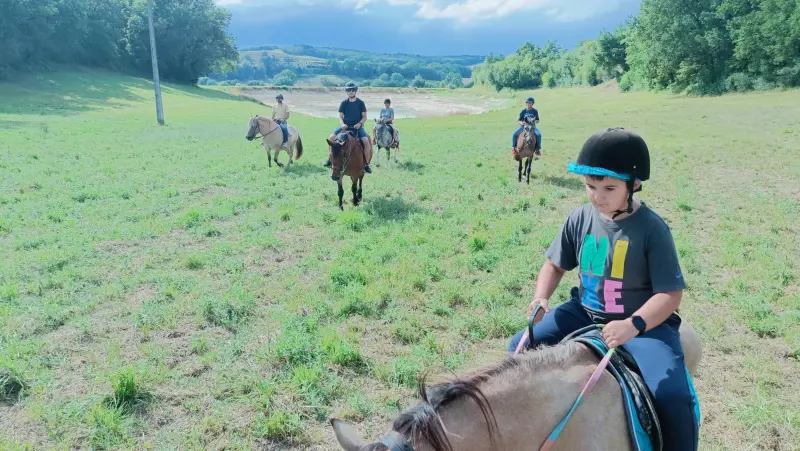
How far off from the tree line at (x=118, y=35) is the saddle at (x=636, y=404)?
55.4m

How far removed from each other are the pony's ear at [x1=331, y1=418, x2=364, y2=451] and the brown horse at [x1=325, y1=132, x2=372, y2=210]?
8732 millimetres

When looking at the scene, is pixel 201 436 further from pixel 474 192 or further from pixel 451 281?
pixel 474 192

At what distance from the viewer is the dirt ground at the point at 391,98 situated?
55562mm

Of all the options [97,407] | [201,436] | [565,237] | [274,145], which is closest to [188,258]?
[97,407]

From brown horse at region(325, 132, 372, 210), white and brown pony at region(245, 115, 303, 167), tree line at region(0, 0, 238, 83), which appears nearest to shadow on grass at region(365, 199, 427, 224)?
brown horse at region(325, 132, 372, 210)

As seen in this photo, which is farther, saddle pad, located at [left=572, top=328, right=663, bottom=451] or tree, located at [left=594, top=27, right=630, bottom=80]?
tree, located at [left=594, top=27, right=630, bottom=80]

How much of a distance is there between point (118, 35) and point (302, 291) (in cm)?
6436

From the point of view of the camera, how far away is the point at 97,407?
12.7 feet

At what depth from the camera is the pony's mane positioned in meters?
1.61

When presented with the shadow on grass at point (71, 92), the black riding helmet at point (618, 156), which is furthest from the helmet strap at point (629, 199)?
the shadow on grass at point (71, 92)

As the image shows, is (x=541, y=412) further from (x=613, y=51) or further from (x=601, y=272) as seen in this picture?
(x=613, y=51)

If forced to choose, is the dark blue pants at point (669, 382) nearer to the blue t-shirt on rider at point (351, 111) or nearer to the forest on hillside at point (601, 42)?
the blue t-shirt on rider at point (351, 111)

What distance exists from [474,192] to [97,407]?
911 cm

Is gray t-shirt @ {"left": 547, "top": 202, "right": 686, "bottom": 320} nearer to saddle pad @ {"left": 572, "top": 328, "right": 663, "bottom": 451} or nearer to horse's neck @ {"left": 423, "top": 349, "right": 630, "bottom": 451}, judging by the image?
saddle pad @ {"left": 572, "top": 328, "right": 663, "bottom": 451}
